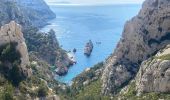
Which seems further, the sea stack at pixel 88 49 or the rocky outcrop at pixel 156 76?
the sea stack at pixel 88 49

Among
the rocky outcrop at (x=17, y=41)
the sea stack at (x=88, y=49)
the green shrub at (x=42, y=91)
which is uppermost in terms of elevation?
the rocky outcrop at (x=17, y=41)

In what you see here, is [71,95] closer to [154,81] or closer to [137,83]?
[137,83]

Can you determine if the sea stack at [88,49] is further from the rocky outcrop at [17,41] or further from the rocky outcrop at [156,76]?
the rocky outcrop at [17,41]

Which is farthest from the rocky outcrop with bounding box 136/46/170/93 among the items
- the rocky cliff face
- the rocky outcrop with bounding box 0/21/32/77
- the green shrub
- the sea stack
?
the sea stack

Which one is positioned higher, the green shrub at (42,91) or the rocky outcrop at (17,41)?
the rocky outcrop at (17,41)

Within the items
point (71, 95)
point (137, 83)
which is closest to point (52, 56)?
point (71, 95)

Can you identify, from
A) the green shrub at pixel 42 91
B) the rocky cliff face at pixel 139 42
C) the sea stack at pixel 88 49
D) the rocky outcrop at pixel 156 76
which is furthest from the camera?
the sea stack at pixel 88 49

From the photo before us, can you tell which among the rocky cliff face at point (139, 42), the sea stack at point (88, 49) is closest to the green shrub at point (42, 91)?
the rocky cliff face at point (139, 42)
